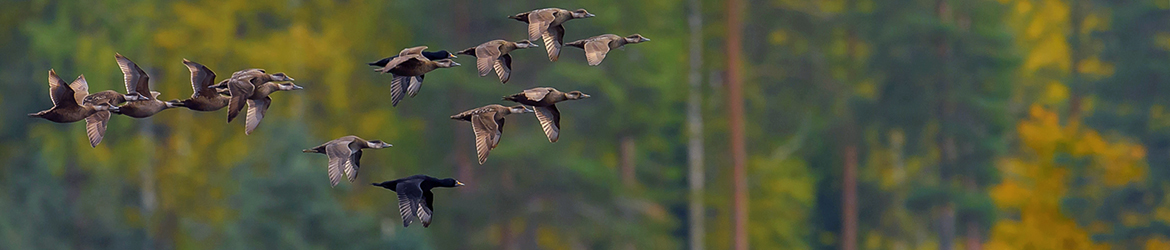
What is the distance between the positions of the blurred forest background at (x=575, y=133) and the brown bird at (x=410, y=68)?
16.1m

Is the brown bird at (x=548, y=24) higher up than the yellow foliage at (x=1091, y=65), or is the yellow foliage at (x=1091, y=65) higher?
the brown bird at (x=548, y=24)

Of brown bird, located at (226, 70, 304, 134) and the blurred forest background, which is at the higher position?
brown bird, located at (226, 70, 304, 134)

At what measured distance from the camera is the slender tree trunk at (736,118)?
28969 millimetres

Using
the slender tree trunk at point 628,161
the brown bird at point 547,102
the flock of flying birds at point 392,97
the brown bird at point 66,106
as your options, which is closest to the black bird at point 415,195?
the flock of flying birds at point 392,97

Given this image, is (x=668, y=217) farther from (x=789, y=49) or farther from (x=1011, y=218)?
(x=1011, y=218)

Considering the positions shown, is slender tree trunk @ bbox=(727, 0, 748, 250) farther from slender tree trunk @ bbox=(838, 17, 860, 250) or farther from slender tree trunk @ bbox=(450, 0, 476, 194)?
slender tree trunk @ bbox=(838, 17, 860, 250)

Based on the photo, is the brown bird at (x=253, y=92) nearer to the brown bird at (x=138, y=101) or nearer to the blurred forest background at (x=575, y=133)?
the brown bird at (x=138, y=101)

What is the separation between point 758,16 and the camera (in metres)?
33.4

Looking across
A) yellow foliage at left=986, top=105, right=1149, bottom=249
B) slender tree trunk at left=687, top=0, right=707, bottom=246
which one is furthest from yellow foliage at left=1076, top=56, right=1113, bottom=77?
slender tree trunk at left=687, top=0, right=707, bottom=246

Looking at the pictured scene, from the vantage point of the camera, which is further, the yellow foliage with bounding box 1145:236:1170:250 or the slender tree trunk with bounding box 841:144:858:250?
the slender tree trunk with bounding box 841:144:858:250

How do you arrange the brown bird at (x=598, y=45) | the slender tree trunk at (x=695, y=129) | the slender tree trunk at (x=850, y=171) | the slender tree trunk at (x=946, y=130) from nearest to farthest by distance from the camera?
the brown bird at (x=598, y=45), the slender tree trunk at (x=695, y=129), the slender tree trunk at (x=946, y=130), the slender tree trunk at (x=850, y=171)

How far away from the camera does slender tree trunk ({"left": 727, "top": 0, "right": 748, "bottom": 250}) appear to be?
95.0 ft

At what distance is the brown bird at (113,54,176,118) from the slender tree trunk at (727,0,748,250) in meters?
19.0

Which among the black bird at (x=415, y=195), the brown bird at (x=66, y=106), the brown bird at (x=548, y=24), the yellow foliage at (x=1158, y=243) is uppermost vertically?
the brown bird at (x=548, y=24)
